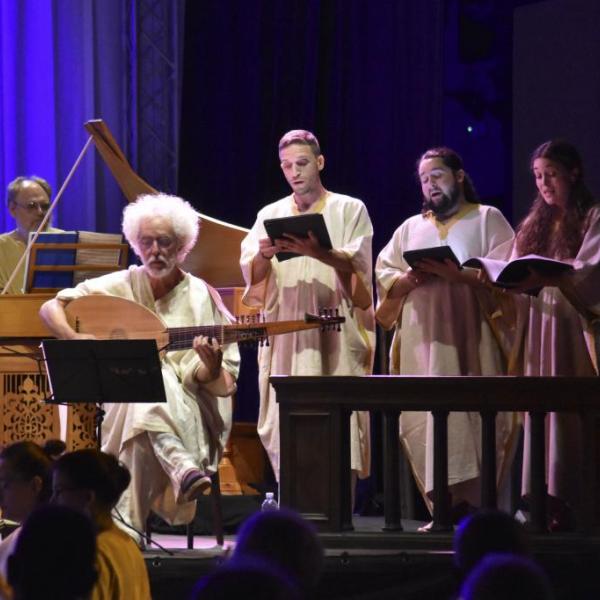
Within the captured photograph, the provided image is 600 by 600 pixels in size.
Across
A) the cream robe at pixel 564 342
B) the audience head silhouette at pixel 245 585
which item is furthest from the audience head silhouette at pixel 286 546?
the cream robe at pixel 564 342

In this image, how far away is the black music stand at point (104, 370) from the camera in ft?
19.2

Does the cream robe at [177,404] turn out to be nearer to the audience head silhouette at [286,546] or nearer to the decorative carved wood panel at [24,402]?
the decorative carved wood panel at [24,402]

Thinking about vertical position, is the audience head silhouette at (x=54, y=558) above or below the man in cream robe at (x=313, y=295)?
below

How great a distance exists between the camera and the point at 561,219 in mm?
6664

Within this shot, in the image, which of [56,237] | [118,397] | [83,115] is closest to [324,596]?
[118,397]

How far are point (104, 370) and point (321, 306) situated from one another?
1714 mm

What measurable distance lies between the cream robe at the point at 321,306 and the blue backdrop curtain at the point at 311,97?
254 centimetres

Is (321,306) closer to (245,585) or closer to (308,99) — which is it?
(308,99)

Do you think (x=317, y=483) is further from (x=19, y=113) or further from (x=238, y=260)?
(x=19, y=113)

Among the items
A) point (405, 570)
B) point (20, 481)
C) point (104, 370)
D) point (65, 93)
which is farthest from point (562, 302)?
point (65, 93)

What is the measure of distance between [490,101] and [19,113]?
3454 millimetres

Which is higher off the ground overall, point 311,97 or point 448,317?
point 311,97

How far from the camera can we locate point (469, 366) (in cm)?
711

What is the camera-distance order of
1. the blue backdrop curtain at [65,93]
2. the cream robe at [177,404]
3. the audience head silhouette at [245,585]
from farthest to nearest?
the blue backdrop curtain at [65,93] < the cream robe at [177,404] < the audience head silhouette at [245,585]
